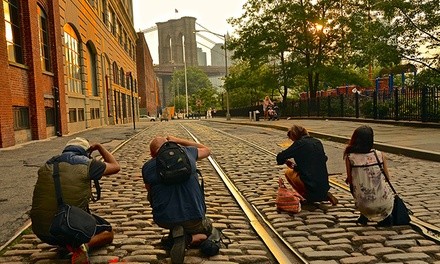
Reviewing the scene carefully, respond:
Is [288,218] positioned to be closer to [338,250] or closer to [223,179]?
[338,250]

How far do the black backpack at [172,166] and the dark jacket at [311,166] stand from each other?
2298 mm

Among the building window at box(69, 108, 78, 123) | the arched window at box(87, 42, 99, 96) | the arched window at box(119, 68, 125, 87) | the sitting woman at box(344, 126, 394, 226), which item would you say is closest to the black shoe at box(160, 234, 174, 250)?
the sitting woman at box(344, 126, 394, 226)

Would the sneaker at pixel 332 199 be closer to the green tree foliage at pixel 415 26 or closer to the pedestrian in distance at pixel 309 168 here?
the pedestrian in distance at pixel 309 168

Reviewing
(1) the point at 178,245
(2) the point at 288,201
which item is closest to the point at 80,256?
(1) the point at 178,245

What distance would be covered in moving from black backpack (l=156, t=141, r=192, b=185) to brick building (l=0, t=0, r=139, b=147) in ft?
41.1

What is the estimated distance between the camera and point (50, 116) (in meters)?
20.5

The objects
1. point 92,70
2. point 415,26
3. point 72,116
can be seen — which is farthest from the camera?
point 92,70

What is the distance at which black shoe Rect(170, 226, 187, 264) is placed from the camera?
154 inches

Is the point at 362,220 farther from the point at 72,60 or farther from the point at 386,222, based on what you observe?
the point at 72,60

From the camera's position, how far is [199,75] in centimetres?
15238

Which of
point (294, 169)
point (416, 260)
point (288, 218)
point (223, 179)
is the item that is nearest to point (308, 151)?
point (294, 169)

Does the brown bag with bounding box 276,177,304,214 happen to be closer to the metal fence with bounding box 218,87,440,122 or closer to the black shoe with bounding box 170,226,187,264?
the black shoe with bounding box 170,226,187,264

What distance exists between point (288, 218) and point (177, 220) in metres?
1.98

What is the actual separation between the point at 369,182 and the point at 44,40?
1947cm
